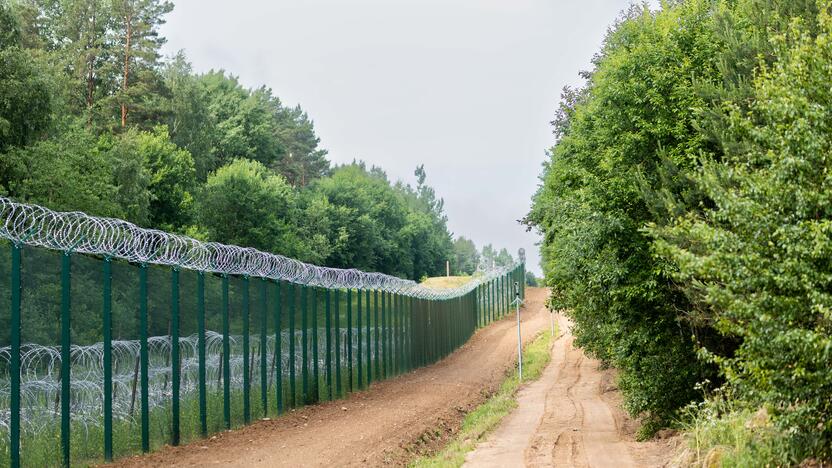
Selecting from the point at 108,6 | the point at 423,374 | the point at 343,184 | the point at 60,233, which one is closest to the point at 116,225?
the point at 60,233

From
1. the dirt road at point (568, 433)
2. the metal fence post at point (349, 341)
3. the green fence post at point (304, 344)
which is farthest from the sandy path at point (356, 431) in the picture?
the dirt road at point (568, 433)

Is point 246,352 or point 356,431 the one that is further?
point 246,352

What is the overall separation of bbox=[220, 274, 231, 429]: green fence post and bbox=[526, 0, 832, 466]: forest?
5719 mm

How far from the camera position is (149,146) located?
2036 inches

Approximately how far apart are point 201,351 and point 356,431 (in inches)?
119

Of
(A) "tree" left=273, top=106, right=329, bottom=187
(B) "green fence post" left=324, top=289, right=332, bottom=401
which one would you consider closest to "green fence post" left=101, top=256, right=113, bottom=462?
(B) "green fence post" left=324, top=289, right=332, bottom=401

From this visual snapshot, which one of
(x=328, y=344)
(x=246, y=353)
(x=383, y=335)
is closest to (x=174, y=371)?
(x=246, y=353)

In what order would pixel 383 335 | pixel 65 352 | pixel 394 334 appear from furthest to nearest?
pixel 394 334, pixel 383 335, pixel 65 352

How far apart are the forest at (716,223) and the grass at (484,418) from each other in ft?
9.19

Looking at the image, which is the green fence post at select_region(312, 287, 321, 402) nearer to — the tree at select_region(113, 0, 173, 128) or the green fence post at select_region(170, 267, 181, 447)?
the green fence post at select_region(170, 267, 181, 447)

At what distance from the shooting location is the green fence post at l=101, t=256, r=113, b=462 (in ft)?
40.4

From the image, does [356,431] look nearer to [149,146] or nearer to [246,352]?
[246,352]

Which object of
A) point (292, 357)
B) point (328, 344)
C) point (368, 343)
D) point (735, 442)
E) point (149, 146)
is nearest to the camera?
point (735, 442)

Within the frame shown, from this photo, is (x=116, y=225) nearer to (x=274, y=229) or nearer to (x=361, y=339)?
(x=361, y=339)
